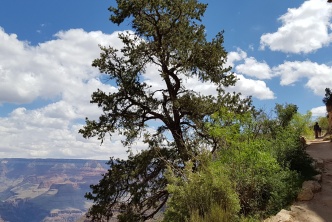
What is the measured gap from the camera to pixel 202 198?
346 inches

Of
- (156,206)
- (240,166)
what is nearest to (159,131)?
(156,206)

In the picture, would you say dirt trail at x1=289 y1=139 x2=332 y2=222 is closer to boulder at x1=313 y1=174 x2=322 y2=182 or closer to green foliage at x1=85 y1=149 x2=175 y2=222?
boulder at x1=313 y1=174 x2=322 y2=182

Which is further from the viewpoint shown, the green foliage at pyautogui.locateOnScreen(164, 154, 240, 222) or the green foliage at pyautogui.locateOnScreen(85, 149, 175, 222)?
the green foliage at pyautogui.locateOnScreen(85, 149, 175, 222)

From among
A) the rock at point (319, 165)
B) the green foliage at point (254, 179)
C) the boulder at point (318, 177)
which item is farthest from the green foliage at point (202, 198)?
the rock at point (319, 165)

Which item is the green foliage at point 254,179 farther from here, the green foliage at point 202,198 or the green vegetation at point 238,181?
the green foliage at point 202,198

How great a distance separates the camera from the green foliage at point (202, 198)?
8508mm

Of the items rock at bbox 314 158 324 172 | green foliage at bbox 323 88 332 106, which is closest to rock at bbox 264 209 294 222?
rock at bbox 314 158 324 172

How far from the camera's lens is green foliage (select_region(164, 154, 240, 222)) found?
851 centimetres

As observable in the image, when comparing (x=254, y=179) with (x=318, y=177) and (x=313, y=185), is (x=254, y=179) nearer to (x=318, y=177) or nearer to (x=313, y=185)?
(x=313, y=185)

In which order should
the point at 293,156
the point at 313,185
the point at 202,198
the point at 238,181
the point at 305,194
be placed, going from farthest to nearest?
the point at 293,156 < the point at 313,185 < the point at 305,194 < the point at 238,181 < the point at 202,198

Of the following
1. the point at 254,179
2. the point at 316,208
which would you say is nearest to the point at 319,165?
the point at 316,208

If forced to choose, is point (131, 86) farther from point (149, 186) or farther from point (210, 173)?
point (210, 173)

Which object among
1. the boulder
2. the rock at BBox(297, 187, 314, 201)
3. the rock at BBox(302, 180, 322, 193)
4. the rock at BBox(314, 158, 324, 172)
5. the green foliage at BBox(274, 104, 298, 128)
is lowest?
the rock at BBox(297, 187, 314, 201)

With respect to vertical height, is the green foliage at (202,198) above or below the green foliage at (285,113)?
below
